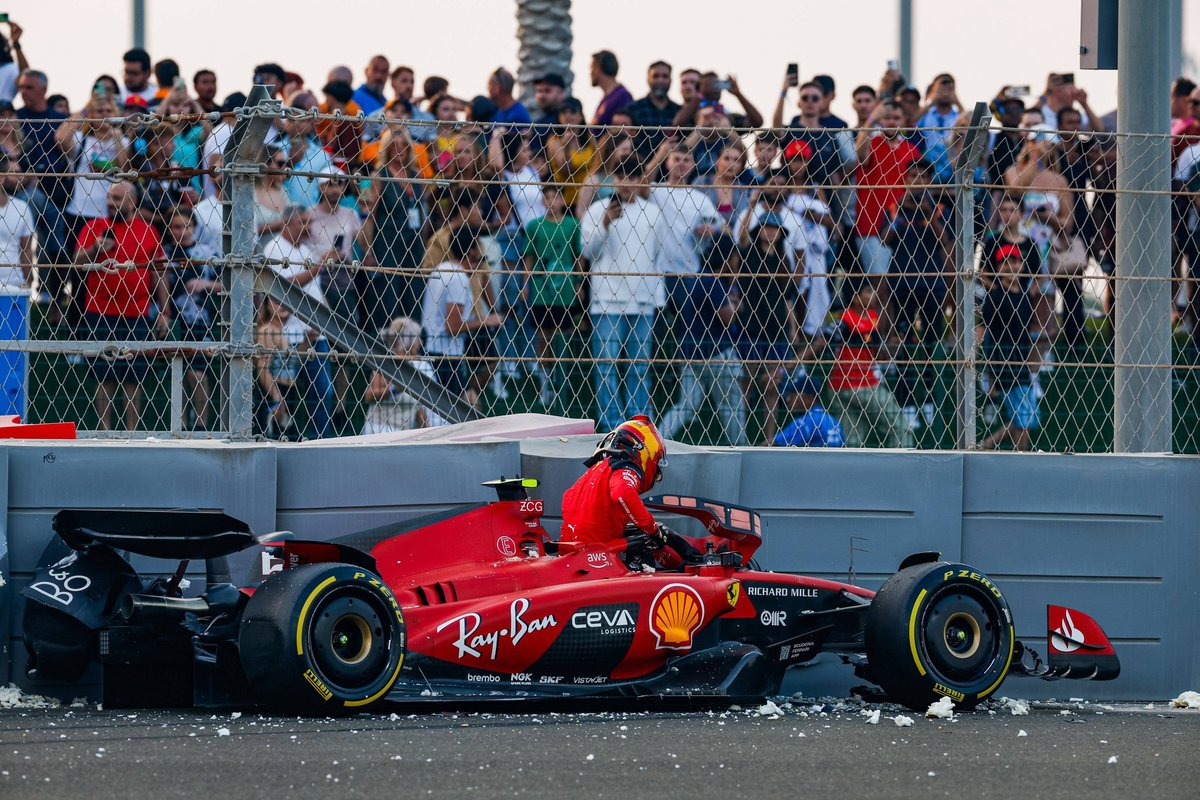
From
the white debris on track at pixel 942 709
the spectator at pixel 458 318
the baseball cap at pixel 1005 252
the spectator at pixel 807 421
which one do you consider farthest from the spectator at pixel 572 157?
the white debris on track at pixel 942 709

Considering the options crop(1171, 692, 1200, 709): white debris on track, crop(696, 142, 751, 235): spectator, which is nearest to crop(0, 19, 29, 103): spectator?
crop(696, 142, 751, 235): spectator

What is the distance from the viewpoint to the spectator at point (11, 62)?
509 inches

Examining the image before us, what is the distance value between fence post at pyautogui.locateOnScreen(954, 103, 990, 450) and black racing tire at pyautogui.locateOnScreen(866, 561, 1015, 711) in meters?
1.03

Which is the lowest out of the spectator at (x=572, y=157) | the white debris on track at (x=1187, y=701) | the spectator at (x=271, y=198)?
the white debris on track at (x=1187, y=701)

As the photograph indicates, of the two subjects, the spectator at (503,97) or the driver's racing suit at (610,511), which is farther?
the spectator at (503,97)

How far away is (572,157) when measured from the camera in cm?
887

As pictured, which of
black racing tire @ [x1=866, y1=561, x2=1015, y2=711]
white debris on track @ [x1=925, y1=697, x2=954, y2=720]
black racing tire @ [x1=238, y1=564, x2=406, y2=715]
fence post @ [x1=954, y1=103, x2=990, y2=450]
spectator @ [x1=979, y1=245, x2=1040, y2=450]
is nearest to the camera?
black racing tire @ [x1=238, y1=564, x2=406, y2=715]

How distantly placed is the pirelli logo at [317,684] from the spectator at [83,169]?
7.85 ft

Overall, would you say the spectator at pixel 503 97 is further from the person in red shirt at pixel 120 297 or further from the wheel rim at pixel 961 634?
the wheel rim at pixel 961 634

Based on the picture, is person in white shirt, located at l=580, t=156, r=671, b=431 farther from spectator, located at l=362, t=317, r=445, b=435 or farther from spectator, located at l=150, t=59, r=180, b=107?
spectator, located at l=150, t=59, r=180, b=107

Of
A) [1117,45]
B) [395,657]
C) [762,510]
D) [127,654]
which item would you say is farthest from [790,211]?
[127,654]

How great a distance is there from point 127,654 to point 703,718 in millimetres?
2262

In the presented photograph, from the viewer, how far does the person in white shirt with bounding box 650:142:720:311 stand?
8.72 meters

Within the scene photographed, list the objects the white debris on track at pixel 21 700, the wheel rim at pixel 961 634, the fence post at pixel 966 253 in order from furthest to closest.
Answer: the fence post at pixel 966 253 < the wheel rim at pixel 961 634 < the white debris on track at pixel 21 700
